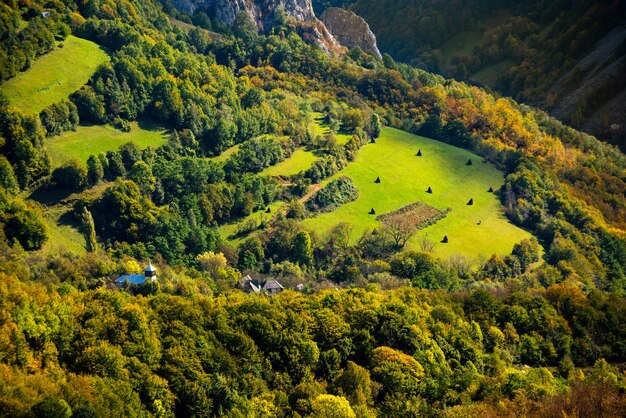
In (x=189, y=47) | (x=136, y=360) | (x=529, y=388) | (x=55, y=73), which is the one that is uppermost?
(x=529, y=388)

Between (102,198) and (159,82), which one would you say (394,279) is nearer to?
(102,198)

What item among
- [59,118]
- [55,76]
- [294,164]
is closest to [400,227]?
[294,164]

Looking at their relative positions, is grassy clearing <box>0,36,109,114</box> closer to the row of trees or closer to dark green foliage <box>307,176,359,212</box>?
the row of trees

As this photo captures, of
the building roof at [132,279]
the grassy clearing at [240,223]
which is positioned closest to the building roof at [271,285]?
the grassy clearing at [240,223]

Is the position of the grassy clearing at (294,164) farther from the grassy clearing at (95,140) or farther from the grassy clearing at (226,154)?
the grassy clearing at (95,140)

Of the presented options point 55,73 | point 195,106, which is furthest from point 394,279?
point 55,73

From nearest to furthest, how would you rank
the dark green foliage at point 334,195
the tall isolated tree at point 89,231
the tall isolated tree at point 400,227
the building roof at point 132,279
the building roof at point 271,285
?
the building roof at point 132,279 → the building roof at point 271,285 → the tall isolated tree at point 89,231 → the tall isolated tree at point 400,227 → the dark green foliage at point 334,195

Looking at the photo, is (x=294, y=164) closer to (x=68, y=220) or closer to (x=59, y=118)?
(x=59, y=118)
